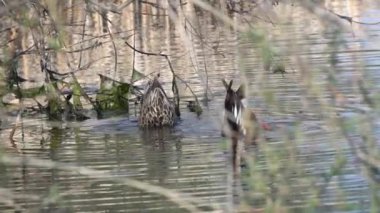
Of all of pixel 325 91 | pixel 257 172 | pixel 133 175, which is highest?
pixel 325 91

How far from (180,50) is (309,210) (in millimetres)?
14454

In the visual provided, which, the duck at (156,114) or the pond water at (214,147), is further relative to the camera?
the duck at (156,114)

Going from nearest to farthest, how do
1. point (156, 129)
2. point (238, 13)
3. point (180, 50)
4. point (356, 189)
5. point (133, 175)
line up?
point (238, 13) < point (356, 189) < point (133, 175) < point (156, 129) < point (180, 50)

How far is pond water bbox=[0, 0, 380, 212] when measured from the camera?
404 centimetres

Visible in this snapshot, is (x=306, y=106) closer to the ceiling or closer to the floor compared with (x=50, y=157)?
closer to the ceiling

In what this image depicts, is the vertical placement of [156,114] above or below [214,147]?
above

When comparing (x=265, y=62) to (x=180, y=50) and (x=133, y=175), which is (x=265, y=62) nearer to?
(x=133, y=175)

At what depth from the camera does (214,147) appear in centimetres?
1023

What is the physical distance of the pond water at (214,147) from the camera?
159 inches

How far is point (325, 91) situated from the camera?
409cm

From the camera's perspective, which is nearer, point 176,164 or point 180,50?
point 176,164

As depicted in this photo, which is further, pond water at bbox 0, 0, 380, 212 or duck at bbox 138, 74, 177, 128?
duck at bbox 138, 74, 177, 128

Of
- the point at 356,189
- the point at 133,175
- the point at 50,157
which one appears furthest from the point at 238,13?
the point at 50,157

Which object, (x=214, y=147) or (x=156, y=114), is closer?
(x=214, y=147)
